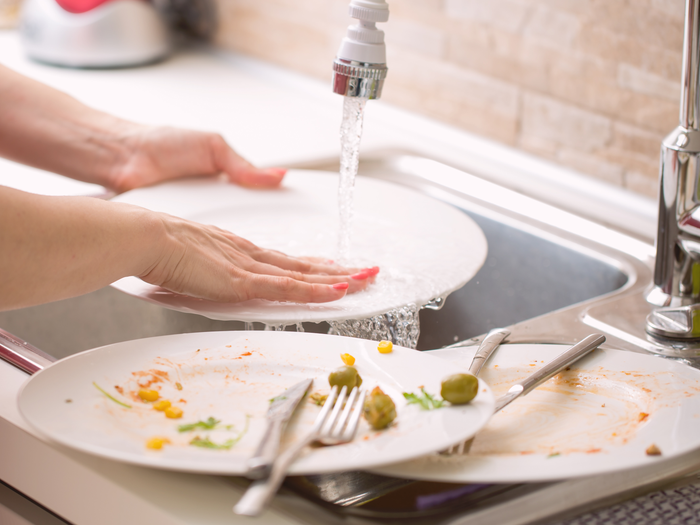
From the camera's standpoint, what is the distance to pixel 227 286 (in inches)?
27.9

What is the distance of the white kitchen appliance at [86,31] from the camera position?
1.60 metres

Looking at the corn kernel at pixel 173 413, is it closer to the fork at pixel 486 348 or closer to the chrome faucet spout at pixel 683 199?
the fork at pixel 486 348

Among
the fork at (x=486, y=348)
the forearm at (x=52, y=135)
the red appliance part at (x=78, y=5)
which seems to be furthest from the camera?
the red appliance part at (x=78, y=5)

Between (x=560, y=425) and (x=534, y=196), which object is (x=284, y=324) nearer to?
(x=560, y=425)

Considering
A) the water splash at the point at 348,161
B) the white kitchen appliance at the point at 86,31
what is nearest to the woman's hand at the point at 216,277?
the water splash at the point at 348,161

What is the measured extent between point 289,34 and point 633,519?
136 centimetres

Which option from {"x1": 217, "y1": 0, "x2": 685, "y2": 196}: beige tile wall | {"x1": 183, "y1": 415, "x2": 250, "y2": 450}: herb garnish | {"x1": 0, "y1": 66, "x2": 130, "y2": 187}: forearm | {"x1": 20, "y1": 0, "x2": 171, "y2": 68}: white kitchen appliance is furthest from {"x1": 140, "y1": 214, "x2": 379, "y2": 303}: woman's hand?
{"x1": 20, "y1": 0, "x2": 171, "y2": 68}: white kitchen appliance

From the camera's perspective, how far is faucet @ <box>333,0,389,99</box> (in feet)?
2.45

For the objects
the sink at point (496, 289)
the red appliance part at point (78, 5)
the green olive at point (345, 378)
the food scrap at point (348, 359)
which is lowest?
the sink at point (496, 289)

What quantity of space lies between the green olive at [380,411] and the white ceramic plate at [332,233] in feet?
0.62

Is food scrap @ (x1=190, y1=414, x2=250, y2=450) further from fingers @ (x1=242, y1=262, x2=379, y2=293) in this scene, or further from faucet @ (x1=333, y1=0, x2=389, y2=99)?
faucet @ (x1=333, y1=0, x2=389, y2=99)

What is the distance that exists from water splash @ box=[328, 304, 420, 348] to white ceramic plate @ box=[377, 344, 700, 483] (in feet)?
0.25

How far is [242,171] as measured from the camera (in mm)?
1041

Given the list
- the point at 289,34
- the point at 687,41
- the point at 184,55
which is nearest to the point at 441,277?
the point at 687,41
